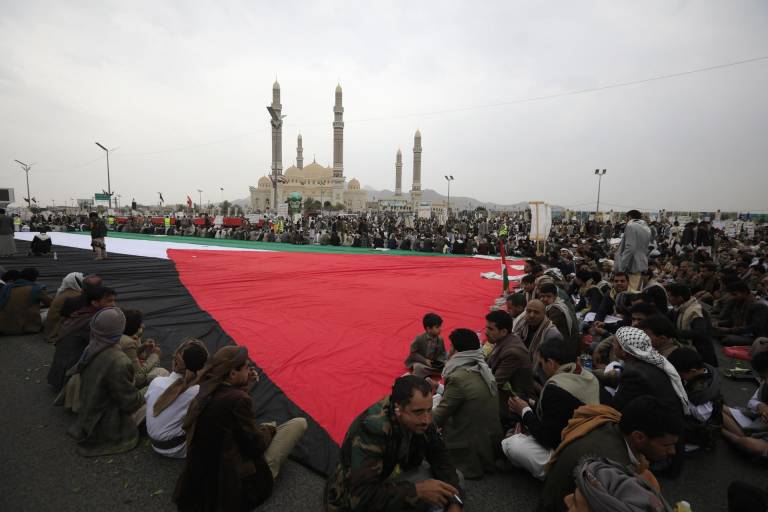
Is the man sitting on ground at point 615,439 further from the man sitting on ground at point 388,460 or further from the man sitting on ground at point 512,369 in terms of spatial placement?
the man sitting on ground at point 512,369

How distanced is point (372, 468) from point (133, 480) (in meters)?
1.90

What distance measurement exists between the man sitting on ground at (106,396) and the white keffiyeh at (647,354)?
369 cm

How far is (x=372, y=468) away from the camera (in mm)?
1801

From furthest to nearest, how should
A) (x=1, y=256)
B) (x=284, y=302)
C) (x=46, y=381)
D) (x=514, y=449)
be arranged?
(x=1, y=256), (x=284, y=302), (x=46, y=381), (x=514, y=449)

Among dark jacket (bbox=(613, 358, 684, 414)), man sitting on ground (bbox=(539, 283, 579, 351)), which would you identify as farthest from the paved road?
man sitting on ground (bbox=(539, 283, 579, 351))

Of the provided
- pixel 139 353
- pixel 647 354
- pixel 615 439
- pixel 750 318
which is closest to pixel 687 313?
pixel 750 318

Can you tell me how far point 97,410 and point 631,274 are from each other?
24.4ft

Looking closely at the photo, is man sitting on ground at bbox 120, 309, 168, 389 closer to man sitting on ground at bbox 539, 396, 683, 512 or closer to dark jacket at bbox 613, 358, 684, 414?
man sitting on ground at bbox 539, 396, 683, 512

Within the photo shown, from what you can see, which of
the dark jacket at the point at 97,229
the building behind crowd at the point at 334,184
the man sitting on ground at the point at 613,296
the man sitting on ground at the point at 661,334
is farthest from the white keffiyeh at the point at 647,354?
the building behind crowd at the point at 334,184

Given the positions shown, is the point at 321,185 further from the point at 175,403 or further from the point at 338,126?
the point at 175,403

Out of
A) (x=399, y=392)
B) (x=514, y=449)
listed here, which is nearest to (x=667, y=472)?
(x=514, y=449)

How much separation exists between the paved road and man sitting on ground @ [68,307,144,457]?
0.11 meters

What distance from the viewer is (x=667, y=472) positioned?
8.91ft

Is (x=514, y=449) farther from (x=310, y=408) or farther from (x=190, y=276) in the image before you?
(x=190, y=276)
